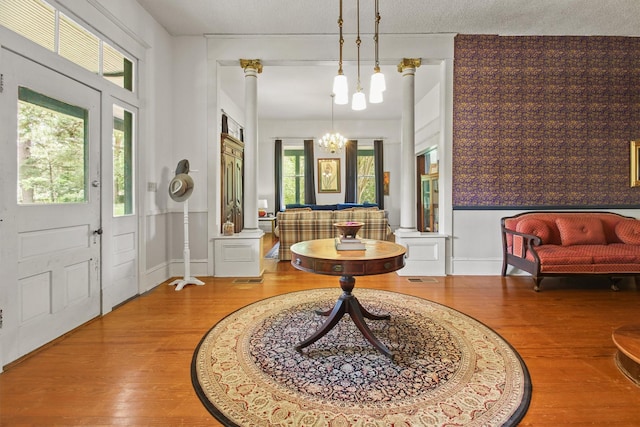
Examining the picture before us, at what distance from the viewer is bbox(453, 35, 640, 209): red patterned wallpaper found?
14.0 ft

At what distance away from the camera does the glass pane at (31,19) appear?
2.07 meters

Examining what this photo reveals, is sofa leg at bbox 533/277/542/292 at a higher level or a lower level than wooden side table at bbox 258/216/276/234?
lower

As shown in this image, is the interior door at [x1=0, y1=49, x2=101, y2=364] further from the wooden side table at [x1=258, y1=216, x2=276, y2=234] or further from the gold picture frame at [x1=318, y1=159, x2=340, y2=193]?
the gold picture frame at [x1=318, y1=159, x2=340, y2=193]

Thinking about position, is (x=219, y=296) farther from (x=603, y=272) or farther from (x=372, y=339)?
(x=603, y=272)

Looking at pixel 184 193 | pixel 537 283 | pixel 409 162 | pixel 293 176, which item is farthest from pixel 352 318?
pixel 293 176

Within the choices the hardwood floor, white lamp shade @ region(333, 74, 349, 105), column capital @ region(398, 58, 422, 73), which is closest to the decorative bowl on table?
white lamp shade @ region(333, 74, 349, 105)

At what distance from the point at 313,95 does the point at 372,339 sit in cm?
584

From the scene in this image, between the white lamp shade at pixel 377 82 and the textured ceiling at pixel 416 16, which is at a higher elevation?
the textured ceiling at pixel 416 16

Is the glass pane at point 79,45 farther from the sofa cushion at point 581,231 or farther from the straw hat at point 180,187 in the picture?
the sofa cushion at point 581,231

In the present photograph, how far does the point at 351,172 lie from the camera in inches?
360

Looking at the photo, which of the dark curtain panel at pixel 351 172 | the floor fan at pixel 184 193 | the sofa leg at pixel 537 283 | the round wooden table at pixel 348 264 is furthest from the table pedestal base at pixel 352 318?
the dark curtain panel at pixel 351 172

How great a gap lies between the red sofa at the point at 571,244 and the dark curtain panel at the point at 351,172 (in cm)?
515

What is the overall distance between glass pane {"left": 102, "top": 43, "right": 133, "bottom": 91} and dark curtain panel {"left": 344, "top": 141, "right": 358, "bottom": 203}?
640 centimetres

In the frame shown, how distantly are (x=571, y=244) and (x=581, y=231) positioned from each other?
0.26 m
